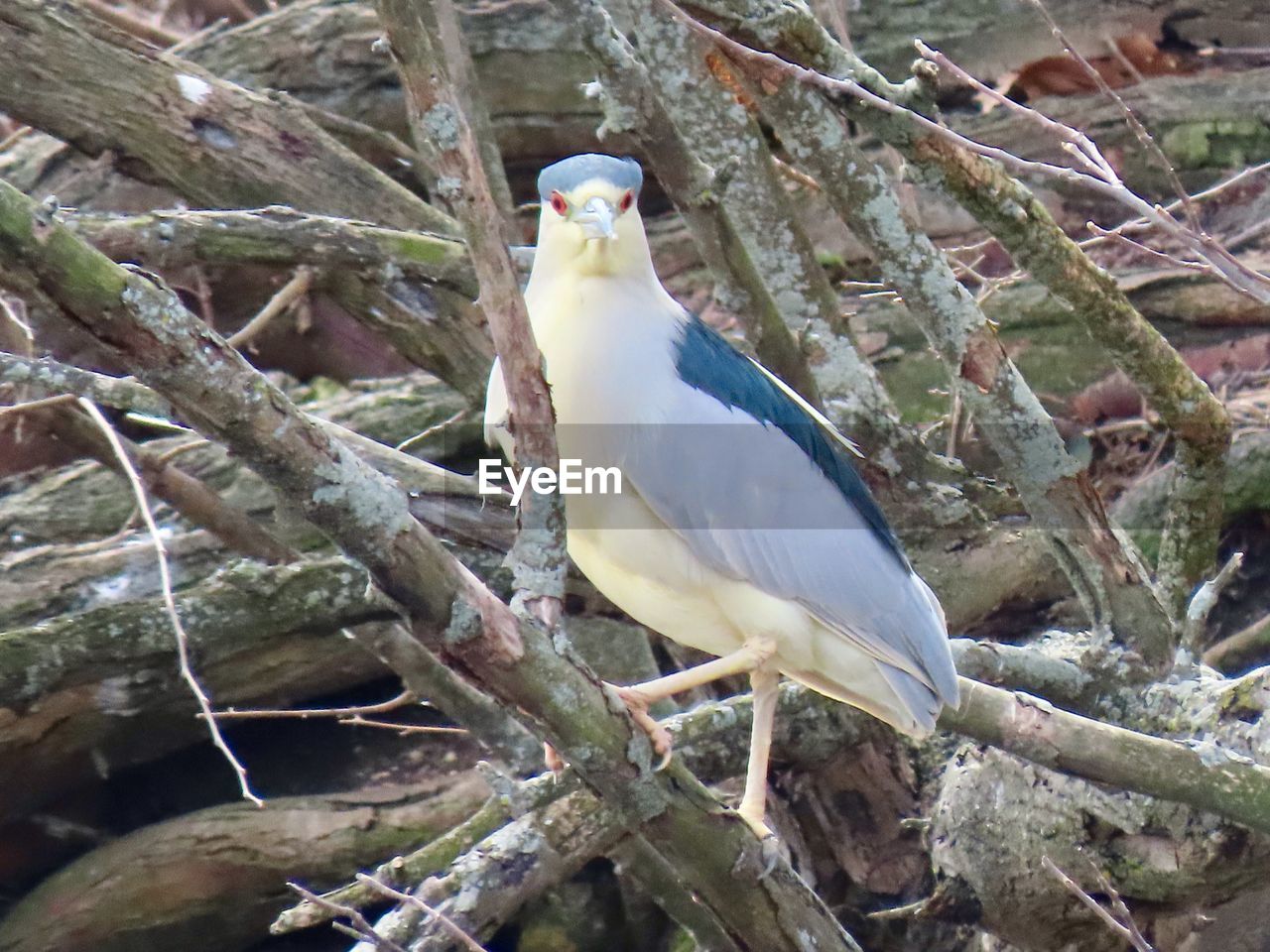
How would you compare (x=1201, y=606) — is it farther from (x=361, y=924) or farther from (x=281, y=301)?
(x=281, y=301)

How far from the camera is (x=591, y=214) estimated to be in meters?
2.24

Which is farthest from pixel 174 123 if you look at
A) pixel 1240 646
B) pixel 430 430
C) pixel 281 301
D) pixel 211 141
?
pixel 1240 646

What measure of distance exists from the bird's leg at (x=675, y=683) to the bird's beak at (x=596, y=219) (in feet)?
2.31

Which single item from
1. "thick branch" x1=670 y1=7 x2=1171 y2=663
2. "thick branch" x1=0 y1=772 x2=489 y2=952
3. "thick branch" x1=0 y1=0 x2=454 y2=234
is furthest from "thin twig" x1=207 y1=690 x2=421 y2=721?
"thick branch" x1=670 y1=7 x2=1171 y2=663

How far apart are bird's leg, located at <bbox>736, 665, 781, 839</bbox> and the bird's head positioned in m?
0.74

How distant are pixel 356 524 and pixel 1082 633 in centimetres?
200

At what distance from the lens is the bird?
7.44 feet

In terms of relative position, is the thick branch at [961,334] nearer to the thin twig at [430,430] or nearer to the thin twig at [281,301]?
the thin twig at [430,430]

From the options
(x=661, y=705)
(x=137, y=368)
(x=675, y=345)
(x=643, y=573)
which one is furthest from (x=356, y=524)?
(x=661, y=705)

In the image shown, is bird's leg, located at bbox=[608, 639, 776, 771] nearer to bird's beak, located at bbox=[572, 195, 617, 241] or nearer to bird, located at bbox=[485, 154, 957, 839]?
bird, located at bbox=[485, 154, 957, 839]

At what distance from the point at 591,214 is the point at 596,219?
16 millimetres

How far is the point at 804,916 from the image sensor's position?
2.14 metres

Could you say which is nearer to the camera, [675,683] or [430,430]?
[675,683]

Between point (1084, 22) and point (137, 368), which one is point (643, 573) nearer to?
point (137, 368)
